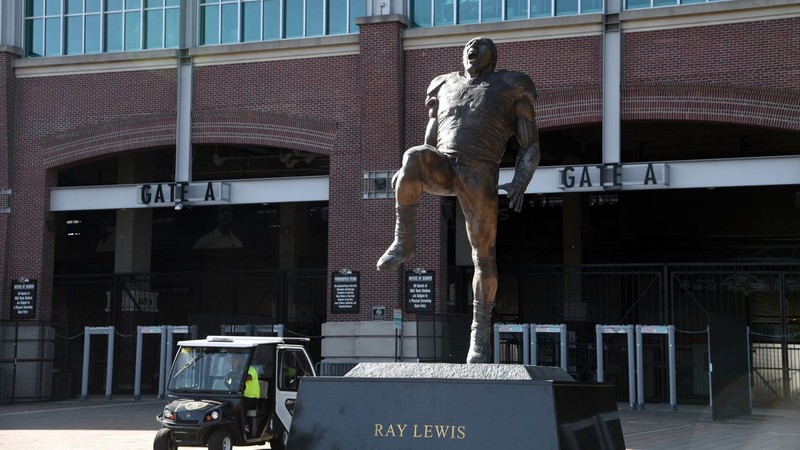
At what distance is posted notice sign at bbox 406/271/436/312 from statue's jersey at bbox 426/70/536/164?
55.5 ft

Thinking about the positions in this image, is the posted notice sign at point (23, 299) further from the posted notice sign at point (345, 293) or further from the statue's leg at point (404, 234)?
the statue's leg at point (404, 234)

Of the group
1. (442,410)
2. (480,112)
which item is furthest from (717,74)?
(442,410)

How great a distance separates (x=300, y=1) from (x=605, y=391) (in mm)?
21030

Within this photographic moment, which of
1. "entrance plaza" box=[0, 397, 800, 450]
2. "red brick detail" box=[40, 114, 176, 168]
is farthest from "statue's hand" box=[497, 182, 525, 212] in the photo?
"red brick detail" box=[40, 114, 176, 168]

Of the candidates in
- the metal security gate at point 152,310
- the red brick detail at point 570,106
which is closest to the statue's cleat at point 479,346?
the red brick detail at point 570,106

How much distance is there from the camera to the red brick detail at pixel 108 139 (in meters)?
29.2

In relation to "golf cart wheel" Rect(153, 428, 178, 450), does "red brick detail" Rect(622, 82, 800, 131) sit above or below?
above

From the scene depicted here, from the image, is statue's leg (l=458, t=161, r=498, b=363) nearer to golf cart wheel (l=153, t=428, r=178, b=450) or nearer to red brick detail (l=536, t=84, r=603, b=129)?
golf cart wheel (l=153, t=428, r=178, b=450)

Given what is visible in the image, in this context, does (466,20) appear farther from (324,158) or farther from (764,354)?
(764,354)

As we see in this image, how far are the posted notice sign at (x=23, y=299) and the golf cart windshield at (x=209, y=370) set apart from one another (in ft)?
50.1

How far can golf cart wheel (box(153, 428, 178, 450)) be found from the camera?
1528cm

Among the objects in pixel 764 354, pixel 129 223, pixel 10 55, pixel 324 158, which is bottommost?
pixel 764 354

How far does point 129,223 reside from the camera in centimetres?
3478

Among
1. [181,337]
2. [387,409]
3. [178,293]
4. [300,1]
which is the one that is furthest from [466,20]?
[387,409]
